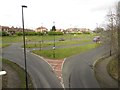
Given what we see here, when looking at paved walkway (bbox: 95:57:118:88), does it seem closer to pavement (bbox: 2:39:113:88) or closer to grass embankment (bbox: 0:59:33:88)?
pavement (bbox: 2:39:113:88)

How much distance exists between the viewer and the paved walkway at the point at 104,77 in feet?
115

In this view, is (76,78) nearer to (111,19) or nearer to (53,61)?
(53,61)

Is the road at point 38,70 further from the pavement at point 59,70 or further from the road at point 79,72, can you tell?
the road at point 79,72

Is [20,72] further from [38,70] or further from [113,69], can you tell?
[113,69]

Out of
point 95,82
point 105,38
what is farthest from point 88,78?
point 105,38

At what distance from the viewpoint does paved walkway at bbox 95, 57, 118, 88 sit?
3519 centimetres

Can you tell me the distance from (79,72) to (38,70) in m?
7.60

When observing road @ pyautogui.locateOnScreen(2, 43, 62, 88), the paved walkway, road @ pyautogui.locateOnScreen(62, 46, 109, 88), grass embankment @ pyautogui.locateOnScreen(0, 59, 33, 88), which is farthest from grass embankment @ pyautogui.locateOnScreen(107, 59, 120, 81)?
grass embankment @ pyautogui.locateOnScreen(0, 59, 33, 88)

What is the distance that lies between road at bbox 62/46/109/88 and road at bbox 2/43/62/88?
2160 millimetres

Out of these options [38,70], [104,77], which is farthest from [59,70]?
[104,77]

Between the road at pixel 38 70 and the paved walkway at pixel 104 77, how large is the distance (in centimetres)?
718

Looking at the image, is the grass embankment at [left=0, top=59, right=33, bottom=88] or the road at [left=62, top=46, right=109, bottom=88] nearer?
the grass embankment at [left=0, top=59, right=33, bottom=88]

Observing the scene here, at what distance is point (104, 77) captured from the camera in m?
38.5

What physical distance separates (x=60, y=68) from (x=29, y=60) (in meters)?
8.36
